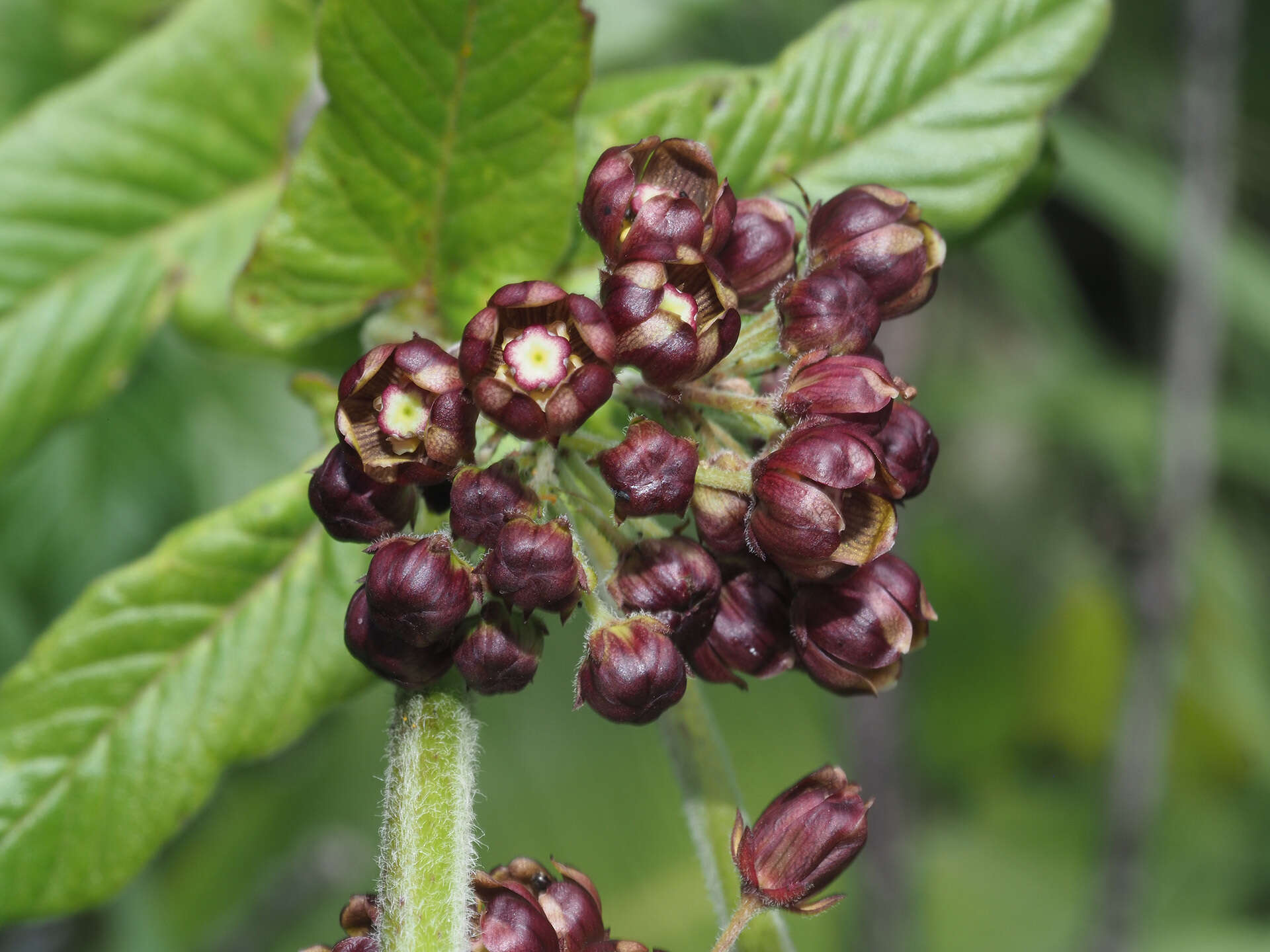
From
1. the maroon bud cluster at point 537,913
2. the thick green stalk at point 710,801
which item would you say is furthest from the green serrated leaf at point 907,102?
the maroon bud cluster at point 537,913

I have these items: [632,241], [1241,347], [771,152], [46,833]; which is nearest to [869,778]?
[771,152]

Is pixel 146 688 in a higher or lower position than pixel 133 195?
lower

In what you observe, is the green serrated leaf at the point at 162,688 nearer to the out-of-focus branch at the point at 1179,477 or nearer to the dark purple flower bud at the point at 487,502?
the dark purple flower bud at the point at 487,502

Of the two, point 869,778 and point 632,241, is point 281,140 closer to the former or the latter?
point 632,241

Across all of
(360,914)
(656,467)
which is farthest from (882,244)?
(360,914)

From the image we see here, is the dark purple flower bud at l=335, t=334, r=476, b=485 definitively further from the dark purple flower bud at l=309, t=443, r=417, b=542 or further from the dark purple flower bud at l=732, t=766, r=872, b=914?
the dark purple flower bud at l=732, t=766, r=872, b=914

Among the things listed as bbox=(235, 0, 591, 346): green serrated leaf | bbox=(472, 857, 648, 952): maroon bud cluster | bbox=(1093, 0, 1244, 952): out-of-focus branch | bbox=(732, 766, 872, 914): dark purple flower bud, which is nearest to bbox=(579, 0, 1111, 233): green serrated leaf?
bbox=(235, 0, 591, 346): green serrated leaf

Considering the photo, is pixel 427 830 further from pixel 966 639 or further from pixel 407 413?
pixel 966 639
